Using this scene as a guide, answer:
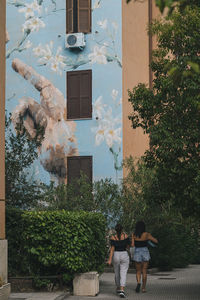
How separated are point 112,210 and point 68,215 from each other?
30.6 feet

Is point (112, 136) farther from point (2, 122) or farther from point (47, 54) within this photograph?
point (2, 122)

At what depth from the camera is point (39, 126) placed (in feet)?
86.3

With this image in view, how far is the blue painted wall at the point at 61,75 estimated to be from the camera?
1090 inches

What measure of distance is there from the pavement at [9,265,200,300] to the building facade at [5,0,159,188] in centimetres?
581

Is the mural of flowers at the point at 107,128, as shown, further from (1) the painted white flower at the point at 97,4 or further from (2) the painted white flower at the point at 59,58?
(1) the painted white flower at the point at 97,4

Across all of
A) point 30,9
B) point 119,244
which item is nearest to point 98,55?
point 30,9

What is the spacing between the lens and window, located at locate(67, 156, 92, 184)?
27641 millimetres

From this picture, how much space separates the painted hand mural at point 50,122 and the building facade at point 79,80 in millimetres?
41

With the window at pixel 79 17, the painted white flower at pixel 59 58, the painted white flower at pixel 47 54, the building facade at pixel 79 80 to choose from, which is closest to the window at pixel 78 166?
the building facade at pixel 79 80

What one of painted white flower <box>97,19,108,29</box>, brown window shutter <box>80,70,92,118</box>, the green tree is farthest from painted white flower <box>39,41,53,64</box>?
the green tree

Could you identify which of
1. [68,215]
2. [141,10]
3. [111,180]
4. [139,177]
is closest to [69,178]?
[111,180]

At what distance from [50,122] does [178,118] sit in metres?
13.3

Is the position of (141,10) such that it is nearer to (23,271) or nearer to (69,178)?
(69,178)

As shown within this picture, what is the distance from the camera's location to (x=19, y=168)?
25188mm
